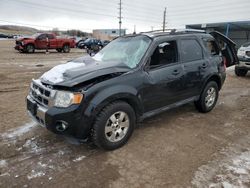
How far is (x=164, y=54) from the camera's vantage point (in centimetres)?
479

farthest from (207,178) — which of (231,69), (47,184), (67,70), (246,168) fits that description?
(231,69)

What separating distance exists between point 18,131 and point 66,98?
165 cm

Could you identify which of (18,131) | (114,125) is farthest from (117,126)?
(18,131)

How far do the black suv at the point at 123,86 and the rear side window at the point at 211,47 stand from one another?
0.23 ft

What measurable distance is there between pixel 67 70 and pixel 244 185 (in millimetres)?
2977

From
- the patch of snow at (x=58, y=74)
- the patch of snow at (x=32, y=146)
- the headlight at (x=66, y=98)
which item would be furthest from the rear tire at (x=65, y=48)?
the headlight at (x=66, y=98)

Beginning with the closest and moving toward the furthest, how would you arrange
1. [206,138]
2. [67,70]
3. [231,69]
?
[67,70] → [206,138] → [231,69]

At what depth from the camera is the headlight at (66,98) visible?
141 inches

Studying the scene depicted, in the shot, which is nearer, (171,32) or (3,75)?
(171,32)

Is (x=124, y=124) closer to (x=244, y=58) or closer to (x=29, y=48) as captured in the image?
(x=244, y=58)

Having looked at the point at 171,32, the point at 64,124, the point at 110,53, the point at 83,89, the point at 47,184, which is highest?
the point at 171,32

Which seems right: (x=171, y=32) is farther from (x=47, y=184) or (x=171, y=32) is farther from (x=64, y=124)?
(x=47, y=184)

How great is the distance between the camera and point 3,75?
33.3ft

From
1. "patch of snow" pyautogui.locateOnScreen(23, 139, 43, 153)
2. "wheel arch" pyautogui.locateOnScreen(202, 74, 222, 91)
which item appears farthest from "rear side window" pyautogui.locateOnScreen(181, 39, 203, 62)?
"patch of snow" pyautogui.locateOnScreen(23, 139, 43, 153)
